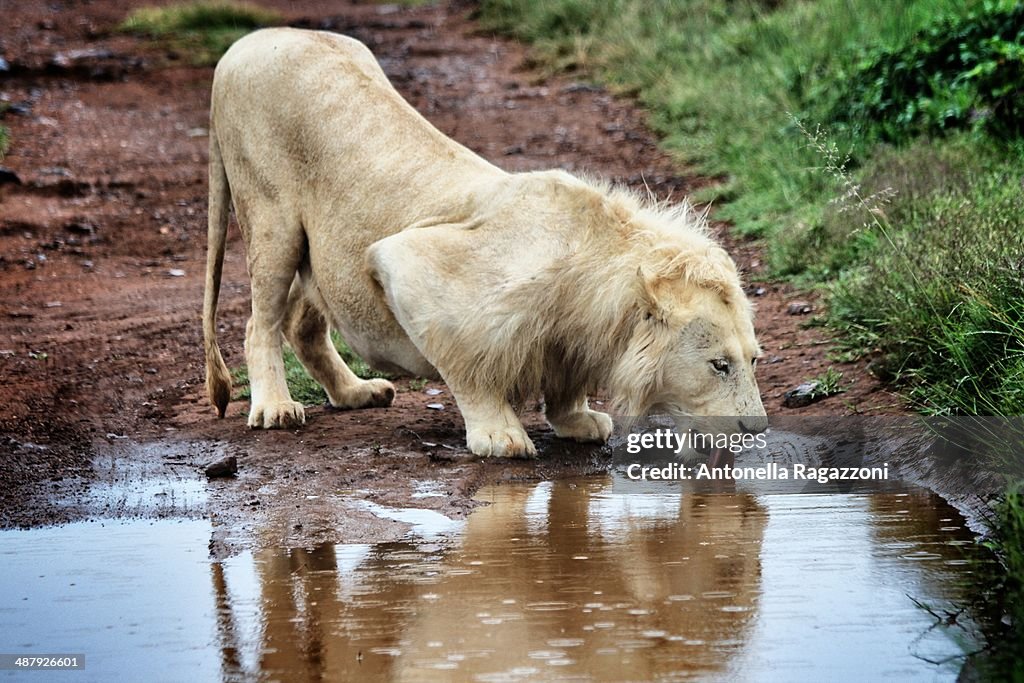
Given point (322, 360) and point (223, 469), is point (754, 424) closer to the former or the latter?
point (223, 469)

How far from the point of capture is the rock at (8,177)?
35.1ft

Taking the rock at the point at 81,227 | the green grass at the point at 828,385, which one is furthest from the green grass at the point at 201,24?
the green grass at the point at 828,385

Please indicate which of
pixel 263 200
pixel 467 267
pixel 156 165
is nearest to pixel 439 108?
pixel 156 165

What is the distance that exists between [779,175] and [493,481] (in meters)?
4.52

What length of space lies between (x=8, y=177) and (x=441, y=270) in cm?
675

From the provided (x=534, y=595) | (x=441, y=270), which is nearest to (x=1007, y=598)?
(x=534, y=595)

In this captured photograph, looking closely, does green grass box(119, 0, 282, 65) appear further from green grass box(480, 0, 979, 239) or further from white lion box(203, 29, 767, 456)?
white lion box(203, 29, 767, 456)

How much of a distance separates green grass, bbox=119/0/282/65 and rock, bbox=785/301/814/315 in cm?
979

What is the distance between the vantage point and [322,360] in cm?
627

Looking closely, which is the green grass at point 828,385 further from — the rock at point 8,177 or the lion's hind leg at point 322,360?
the rock at point 8,177

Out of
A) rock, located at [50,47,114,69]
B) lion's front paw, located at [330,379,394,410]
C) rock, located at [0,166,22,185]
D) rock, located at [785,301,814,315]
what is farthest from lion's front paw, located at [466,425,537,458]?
rock, located at [50,47,114,69]

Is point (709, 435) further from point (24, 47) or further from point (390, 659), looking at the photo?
point (24, 47)

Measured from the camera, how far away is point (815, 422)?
5438mm

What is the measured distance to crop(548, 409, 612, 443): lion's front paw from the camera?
17.7 feet
